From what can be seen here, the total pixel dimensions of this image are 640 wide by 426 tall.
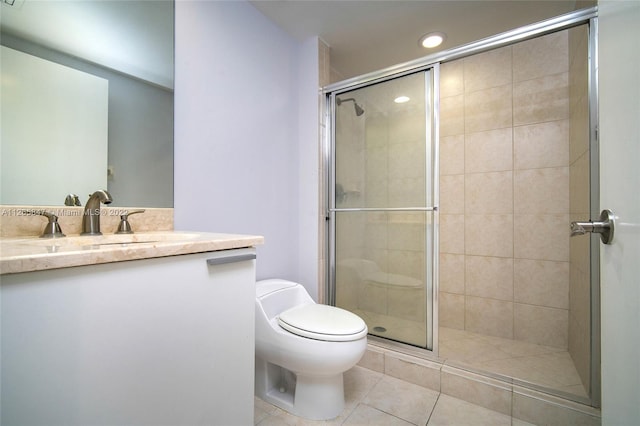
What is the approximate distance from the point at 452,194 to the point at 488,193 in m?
0.25

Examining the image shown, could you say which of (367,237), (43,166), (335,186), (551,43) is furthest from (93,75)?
(551,43)

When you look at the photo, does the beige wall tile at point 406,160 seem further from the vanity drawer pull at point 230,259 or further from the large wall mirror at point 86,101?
the large wall mirror at point 86,101

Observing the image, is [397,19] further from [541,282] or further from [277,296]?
[541,282]

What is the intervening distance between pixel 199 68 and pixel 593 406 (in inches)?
93.9

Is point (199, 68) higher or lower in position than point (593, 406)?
higher

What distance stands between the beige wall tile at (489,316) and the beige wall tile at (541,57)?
5.43 ft

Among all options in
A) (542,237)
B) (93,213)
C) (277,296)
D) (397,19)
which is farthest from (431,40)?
(93,213)

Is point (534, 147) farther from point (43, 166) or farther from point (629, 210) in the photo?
point (43, 166)

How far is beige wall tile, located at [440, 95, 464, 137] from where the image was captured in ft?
7.30

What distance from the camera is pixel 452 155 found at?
2256 millimetres

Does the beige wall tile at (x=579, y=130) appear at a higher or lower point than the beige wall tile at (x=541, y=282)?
higher

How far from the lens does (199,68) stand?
1438 millimetres

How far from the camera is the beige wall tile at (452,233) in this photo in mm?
2225

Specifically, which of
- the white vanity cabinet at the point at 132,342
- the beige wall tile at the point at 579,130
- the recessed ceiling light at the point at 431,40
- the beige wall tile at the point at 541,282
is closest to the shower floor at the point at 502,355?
the beige wall tile at the point at 541,282
